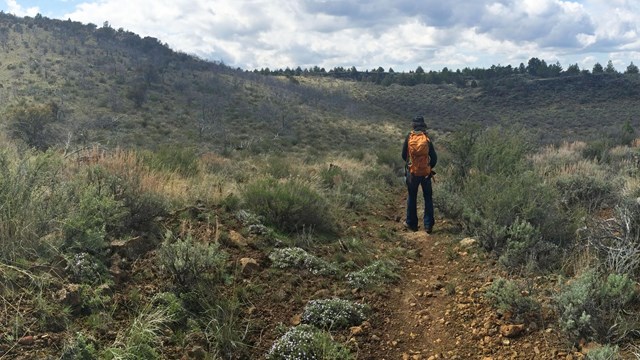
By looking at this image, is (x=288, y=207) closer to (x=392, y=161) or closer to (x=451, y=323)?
(x=451, y=323)

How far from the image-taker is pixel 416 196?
7.63m

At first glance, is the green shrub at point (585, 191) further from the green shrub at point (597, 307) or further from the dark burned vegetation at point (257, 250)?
the green shrub at point (597, 307)

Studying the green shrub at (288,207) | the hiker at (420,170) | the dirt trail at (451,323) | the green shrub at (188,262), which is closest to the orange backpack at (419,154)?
the hiker at (420,170)

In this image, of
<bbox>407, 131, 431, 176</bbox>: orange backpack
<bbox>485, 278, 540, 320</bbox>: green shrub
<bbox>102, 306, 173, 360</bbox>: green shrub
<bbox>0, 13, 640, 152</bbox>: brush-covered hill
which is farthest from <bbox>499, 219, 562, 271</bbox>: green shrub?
<bbox>0, 13, 640, 152</bbox>: brush-covered hill

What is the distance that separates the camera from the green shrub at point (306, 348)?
3.52 m

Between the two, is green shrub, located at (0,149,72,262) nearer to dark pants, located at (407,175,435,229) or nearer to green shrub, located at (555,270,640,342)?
green shrub, located at (555,270,640,342)

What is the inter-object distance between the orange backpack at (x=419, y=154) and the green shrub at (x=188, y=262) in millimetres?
4186

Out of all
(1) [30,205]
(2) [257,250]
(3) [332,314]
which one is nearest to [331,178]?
(2) [257,250]

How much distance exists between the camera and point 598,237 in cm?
492

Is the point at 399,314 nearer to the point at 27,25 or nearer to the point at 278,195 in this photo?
the point at 278,195

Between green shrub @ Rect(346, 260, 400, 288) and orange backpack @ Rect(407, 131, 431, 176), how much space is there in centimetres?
238

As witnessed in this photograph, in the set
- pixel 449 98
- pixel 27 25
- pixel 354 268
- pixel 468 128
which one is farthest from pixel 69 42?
pixel 354 268

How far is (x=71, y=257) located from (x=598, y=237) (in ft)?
17.2

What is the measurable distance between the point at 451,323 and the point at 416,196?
11.7 ft
